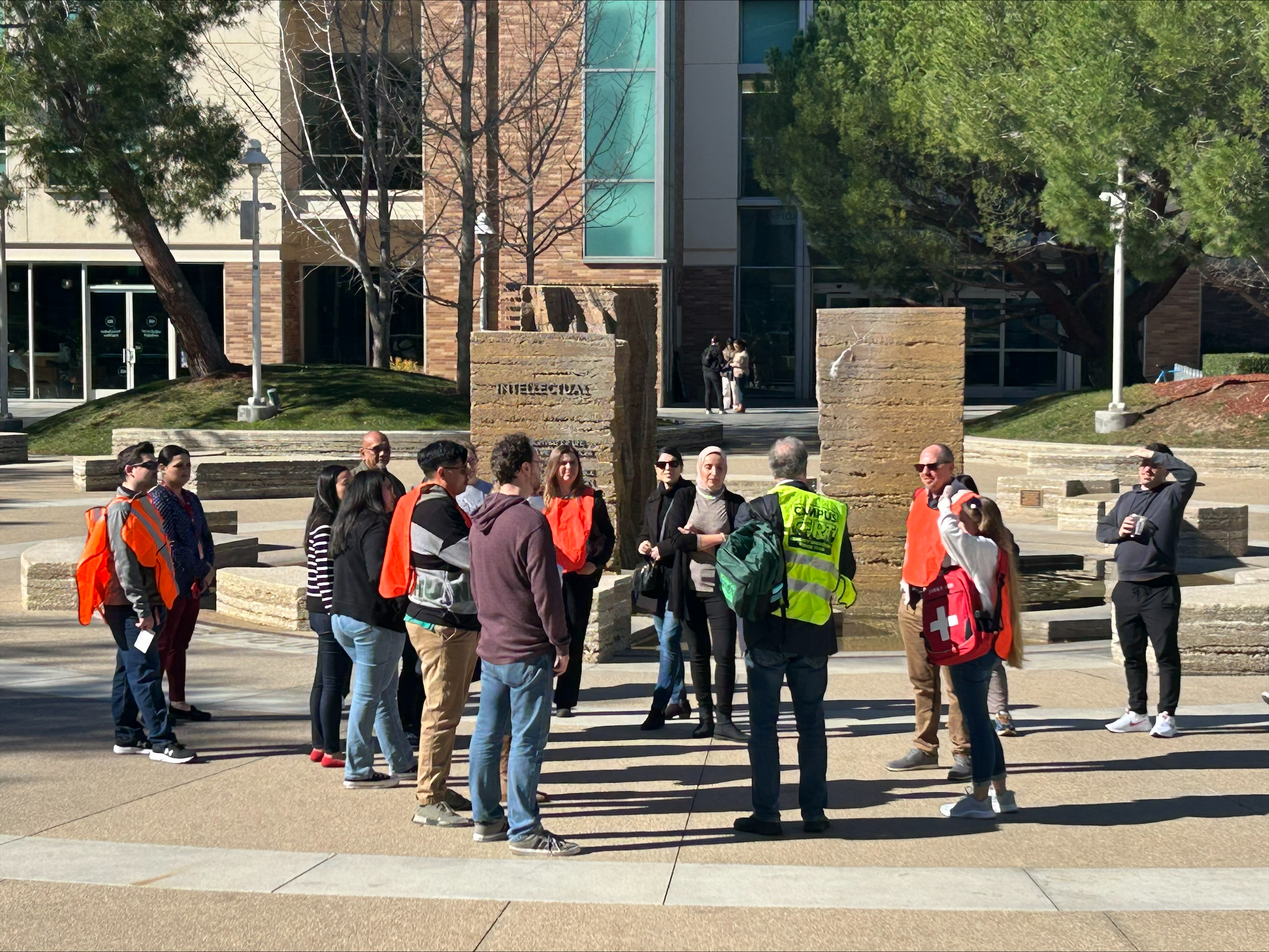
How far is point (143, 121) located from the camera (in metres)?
26.6

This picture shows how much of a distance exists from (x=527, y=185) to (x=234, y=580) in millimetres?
19384

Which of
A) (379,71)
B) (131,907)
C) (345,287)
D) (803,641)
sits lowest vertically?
(131,907)

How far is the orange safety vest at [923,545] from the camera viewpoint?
746 centimetres

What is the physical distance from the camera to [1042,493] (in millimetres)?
19938

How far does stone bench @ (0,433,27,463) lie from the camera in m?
26.0

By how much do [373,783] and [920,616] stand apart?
114 inches

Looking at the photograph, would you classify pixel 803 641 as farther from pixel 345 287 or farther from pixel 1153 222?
pixel 345 287

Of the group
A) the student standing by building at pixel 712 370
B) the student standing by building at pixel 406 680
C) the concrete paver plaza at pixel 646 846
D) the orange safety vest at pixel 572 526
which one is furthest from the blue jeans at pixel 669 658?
the student standing by building at pixel 712 370

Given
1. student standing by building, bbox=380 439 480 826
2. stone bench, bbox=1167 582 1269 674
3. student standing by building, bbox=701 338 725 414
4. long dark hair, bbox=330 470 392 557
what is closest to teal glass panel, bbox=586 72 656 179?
student standing by building, bbox=701 338 725 414

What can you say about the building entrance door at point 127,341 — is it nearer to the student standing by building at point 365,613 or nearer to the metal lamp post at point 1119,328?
the metal lamp post at point 1119,328

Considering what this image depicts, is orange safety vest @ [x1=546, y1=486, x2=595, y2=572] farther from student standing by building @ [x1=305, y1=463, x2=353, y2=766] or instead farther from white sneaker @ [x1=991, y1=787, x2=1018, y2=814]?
white sneaker @ [x1=991, y1=787, x2=1018, y2=814]

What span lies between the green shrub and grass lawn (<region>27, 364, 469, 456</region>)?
16534 millimetres

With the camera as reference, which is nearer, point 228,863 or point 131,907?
point 131,907

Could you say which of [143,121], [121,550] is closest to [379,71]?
[143,121]
